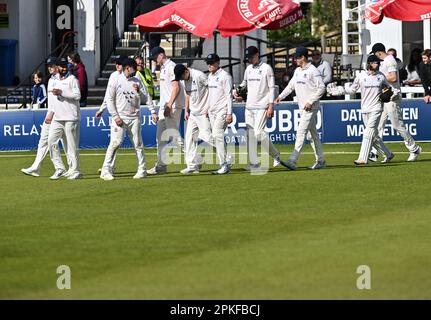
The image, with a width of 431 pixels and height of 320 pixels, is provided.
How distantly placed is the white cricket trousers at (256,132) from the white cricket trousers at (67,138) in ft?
9.86

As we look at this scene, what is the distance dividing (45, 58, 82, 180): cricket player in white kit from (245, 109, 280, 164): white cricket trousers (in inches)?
119

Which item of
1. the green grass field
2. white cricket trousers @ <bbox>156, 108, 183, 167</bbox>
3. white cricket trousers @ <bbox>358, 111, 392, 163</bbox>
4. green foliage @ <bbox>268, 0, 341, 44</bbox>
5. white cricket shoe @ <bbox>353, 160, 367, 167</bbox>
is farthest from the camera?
green foliage @ <bbox>268, 0, 341, 44</bbox>

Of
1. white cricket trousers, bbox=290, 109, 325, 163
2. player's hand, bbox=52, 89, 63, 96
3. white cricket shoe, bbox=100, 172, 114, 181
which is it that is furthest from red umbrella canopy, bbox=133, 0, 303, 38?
player's hand, bbox=52, 89, 63, 96

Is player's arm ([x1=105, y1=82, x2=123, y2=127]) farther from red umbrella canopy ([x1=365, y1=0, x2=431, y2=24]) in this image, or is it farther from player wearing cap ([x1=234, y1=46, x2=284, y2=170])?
red umbrella canopy ([x1=365, y1=0, x2=431, y2=24])

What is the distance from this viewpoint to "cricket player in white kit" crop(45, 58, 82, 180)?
2222cm

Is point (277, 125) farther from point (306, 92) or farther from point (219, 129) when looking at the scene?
point (219, 129)

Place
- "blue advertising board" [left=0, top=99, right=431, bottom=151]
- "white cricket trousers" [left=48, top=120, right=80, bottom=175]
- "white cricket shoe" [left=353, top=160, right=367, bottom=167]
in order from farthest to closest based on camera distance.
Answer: "blue advertising board" [left=0, top=99, right=431, bottom=151] → "white cricket shoe" [left=353, top=160, right=367, bottom=167] → "white cricket trousers" [left=48, top=120, right=80, bottom=175]

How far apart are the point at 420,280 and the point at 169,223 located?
16.2 feet

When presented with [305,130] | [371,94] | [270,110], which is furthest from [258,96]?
[371,94]

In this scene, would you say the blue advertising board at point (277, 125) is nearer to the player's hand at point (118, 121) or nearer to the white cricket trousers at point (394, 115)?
the white cricket trousers at point (394, 115)

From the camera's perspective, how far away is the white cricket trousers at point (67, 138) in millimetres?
22359

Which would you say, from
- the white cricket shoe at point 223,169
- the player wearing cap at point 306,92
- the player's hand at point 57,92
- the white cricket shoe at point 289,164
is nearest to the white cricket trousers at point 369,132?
the player wearing cap at point 306,92

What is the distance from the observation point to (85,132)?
99.6 feet

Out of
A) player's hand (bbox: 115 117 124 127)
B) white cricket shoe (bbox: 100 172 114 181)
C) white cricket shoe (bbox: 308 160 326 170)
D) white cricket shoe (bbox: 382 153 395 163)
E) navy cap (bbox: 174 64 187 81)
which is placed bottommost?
white cricket shoe (bbox: 100 172 114 181)
